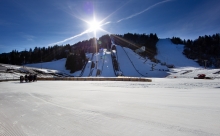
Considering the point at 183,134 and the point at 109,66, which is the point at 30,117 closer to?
the point at 183,134

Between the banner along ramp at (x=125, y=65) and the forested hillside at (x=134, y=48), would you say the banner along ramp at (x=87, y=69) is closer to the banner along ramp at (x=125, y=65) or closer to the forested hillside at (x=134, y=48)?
the banner along ramp at (x=125, y=65)

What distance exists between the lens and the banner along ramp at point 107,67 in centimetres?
5722

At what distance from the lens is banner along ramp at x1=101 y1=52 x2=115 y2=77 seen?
5722 centimetres

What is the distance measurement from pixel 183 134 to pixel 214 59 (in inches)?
4570

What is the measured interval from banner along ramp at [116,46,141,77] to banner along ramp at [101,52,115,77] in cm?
491

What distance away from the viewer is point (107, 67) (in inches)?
2511

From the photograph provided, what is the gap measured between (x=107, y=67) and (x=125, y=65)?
29.7 ft

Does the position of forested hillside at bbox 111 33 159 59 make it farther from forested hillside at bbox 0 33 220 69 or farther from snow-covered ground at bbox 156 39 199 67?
snow-covered ground at bbox 156 39 199 67

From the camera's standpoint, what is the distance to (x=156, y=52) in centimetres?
10694

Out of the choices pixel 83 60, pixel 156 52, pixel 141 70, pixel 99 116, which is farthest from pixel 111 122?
A: pixel 156 52

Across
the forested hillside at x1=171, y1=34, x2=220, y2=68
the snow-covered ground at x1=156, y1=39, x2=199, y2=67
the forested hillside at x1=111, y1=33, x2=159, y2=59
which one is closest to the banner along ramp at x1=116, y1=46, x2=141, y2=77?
the forested hillside at x1=111, y1=33, x2=159, y2=59

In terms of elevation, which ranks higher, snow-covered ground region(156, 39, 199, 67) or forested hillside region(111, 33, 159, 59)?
forested hillside region(111, 33, 159, 59)

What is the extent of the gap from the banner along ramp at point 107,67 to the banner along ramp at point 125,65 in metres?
4.91

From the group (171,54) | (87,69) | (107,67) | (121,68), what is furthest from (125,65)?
(171,54)
